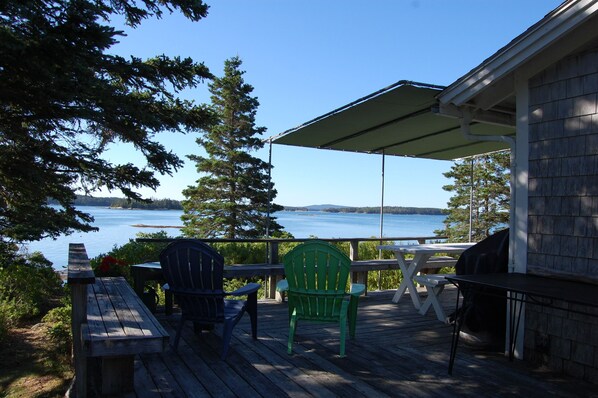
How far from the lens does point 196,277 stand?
10.9 feet

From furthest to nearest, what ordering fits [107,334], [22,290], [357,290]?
[22,290] → [357,290] → [107,334]

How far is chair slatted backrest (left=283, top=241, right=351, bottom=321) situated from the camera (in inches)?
134

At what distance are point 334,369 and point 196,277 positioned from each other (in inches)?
48.8

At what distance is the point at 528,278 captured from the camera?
317 centimetres

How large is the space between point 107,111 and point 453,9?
6.04 meters

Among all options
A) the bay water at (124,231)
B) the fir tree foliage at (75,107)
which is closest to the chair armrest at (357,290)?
the fir tree foliage at (75,107)

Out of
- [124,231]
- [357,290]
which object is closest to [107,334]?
[357,290]

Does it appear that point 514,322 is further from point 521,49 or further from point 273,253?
point 273,253

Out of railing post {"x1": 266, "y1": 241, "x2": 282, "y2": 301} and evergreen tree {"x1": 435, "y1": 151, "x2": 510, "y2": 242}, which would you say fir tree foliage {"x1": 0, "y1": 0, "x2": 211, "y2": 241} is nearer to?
railing post {"x1": 266, "y1": 241, "x2": 282, "y2": 301}

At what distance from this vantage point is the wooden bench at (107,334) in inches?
83.6

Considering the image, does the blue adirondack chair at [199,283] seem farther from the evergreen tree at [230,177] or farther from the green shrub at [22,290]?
the evergreen tree at [230,177]

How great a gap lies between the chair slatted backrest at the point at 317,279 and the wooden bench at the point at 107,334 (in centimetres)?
121

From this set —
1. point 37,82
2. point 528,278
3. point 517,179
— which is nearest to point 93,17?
point 37,82

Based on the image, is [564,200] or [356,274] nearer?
[564,200]
